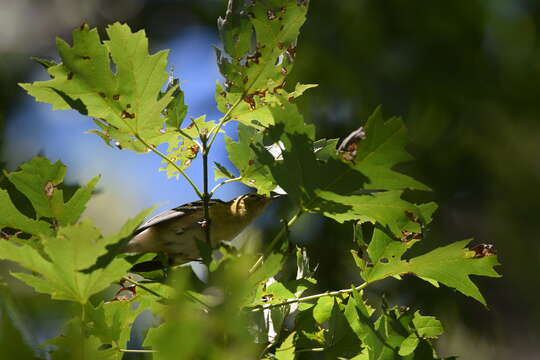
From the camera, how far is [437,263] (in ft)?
1.93

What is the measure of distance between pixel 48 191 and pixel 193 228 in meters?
0.22

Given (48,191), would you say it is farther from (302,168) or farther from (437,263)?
(437,263)

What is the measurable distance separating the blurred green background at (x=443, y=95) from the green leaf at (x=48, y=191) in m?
1.71

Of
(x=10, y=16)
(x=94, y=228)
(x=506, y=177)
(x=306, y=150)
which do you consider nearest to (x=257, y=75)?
(x=306, y=150)

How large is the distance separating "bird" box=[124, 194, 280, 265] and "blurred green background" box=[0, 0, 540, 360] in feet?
4.94

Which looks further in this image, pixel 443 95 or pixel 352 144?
pixel 443 95

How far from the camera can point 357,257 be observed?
624 millimetres

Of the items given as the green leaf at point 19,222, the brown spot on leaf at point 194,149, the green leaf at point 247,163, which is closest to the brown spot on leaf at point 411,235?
the green leaf at point 247,163

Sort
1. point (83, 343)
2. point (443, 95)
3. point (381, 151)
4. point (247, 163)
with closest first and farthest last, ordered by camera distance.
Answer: point (83, 343) → point (381, 151) → point (247, 163) → point (443, 95)

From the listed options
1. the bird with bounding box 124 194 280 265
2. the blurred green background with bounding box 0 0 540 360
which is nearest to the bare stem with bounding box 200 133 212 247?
the bird with bounding box 124 194 280 265

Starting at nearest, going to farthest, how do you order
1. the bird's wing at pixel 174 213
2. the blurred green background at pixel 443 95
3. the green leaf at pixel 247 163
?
the green leaf at pixel 247 163 < the bird's wing at pixel 174 213 < the blurred green background at pixel 443 95

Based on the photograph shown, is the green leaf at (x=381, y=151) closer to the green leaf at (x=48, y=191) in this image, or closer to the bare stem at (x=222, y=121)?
the bare stem at (x=222, y=121)

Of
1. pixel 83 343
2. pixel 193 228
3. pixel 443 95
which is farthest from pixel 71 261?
pixel 443 95

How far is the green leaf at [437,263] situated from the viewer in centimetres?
58
